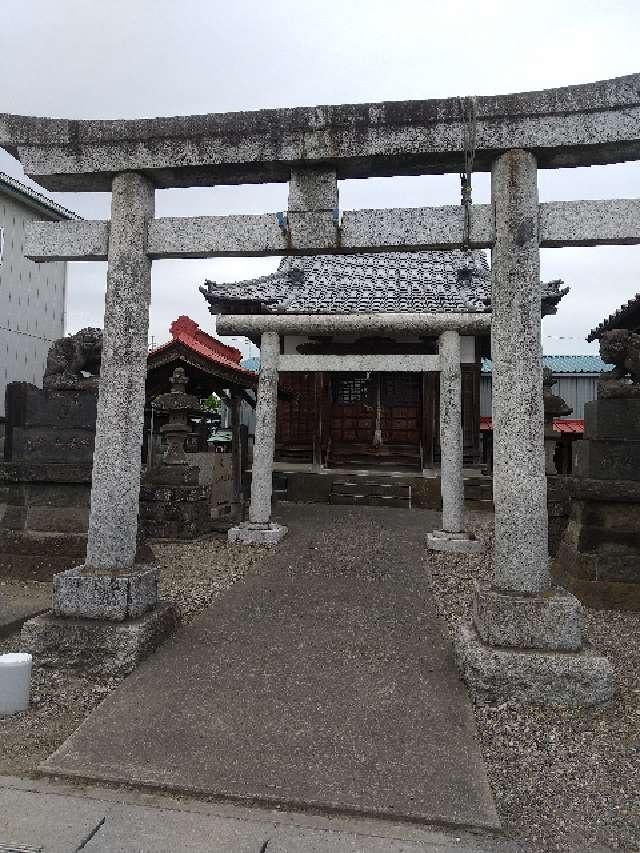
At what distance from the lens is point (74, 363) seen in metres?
7.26

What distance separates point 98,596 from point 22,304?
1141 centimetres

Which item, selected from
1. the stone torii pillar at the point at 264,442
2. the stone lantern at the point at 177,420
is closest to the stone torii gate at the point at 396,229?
the stone torii pillar at the point at 264,442

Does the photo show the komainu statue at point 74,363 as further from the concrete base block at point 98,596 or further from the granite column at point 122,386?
the concrete base block at point 98,596

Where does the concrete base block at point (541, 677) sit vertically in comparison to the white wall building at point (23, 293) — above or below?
below

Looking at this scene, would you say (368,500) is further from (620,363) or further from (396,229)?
(396,229)

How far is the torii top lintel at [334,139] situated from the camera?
4.04 m

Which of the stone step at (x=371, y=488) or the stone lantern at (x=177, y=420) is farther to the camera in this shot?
the stone step at (x=371, y=488)

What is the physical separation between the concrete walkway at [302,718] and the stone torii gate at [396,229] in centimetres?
61

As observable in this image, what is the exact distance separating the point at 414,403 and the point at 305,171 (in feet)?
38.2

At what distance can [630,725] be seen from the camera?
3387 millimetres

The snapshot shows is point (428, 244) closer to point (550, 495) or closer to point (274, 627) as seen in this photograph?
point (274, 627)

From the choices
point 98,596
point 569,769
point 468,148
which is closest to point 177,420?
point 98,596

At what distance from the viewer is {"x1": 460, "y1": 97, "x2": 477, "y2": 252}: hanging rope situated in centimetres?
412

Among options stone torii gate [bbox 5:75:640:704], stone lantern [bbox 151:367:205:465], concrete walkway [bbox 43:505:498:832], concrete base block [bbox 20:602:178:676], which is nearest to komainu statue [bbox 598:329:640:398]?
stone torii gate [bbox 5:75:640:704]
